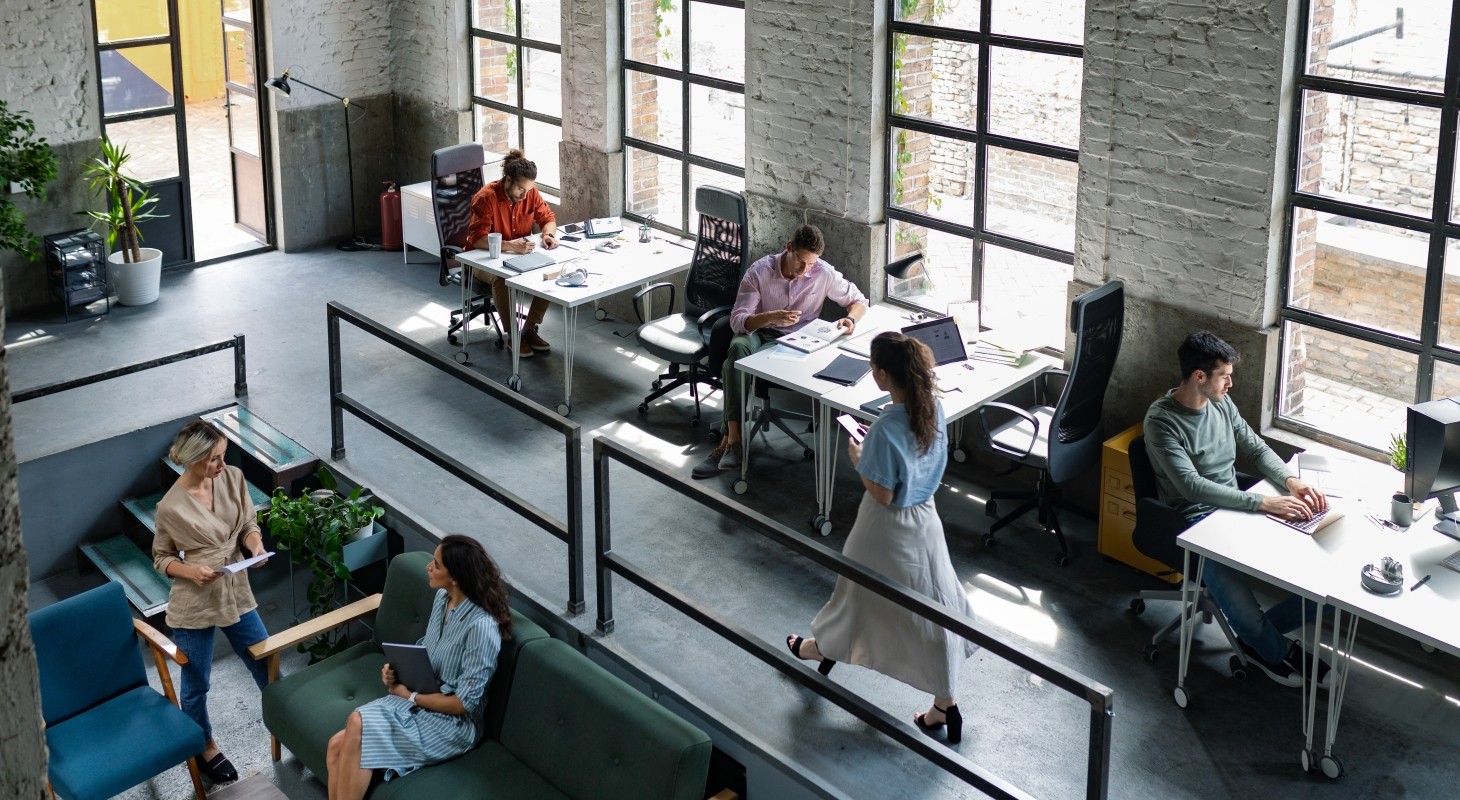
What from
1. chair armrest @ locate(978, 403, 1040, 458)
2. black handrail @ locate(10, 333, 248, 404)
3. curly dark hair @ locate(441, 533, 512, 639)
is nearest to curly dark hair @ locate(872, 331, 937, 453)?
curly dark hair @ locate(441, 533, 512, 639)

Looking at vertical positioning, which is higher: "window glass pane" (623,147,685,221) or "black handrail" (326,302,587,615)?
"window glass pane" (623,147,685,221)

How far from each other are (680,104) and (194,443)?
4574 millimetres

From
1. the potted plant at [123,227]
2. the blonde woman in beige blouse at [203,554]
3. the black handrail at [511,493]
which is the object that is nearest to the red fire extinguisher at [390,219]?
the potted plant at [123,227]

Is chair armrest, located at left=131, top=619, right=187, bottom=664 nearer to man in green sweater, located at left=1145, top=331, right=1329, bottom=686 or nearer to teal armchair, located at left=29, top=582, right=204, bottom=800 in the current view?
teal armchair, located at left=29, top=582, right=204, bottom=800

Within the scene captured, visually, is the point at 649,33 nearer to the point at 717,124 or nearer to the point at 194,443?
the point at 717,124

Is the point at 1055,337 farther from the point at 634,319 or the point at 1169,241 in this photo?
the point at 634,319

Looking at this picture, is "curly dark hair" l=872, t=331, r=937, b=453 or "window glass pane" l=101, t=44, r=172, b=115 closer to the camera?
"curly dark hair" l=872, t=331, r=937, b=453

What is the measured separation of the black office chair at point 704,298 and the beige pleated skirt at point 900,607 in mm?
2994

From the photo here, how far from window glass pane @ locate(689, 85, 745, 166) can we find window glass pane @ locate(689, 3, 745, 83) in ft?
0.40

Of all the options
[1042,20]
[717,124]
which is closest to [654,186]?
[717,124]

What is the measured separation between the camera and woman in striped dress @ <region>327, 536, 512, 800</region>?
193 inches

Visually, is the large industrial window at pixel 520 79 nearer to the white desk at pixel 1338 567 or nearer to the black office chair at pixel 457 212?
the black office chair at pixel 457 212

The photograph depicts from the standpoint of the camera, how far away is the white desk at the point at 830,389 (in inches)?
264

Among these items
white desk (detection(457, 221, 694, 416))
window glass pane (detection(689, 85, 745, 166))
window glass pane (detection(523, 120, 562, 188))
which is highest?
window glass pane (detection(689, 85, 745, 166))
